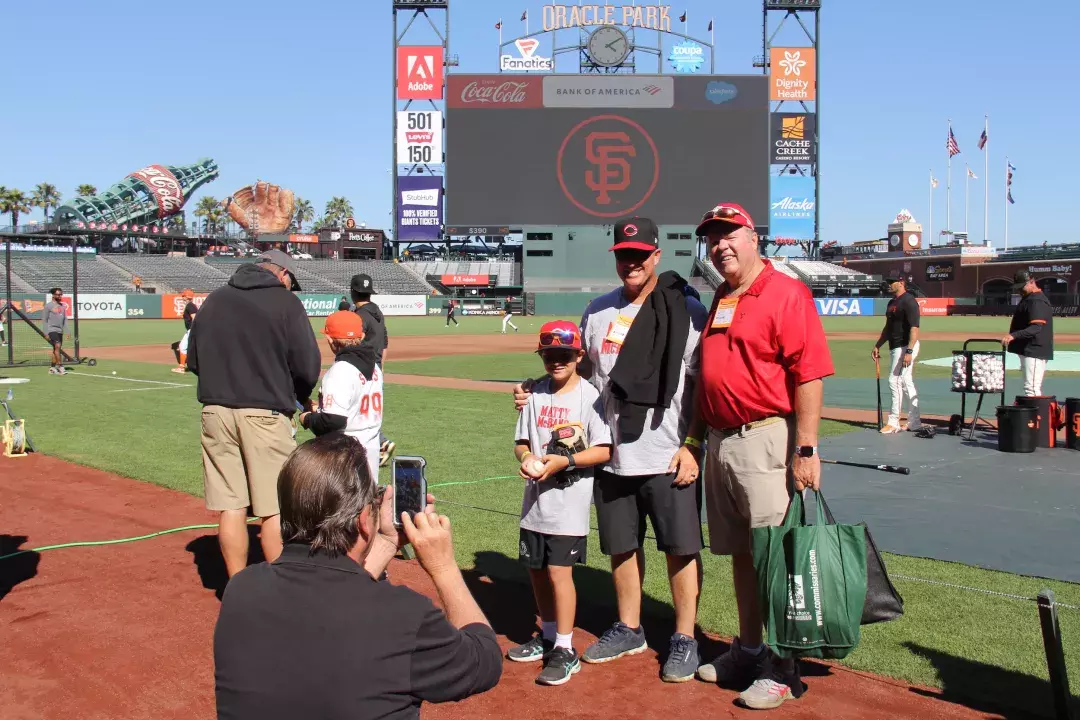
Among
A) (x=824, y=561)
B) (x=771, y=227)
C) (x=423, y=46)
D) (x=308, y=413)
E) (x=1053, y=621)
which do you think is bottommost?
(x=1053, y=621)

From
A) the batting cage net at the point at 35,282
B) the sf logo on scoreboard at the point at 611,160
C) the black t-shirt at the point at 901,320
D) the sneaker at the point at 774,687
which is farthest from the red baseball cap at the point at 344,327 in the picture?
the sf logo on scoreboard at the point at 611,160

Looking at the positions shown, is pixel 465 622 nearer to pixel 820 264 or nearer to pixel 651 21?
pixel 651 21

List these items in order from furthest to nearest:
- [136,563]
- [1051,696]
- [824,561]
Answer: [136,563]
[1051,696]
[824,561]

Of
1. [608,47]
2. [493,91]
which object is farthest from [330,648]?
[608,47]

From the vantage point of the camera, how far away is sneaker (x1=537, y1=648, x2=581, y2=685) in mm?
4047

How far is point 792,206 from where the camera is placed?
194ft

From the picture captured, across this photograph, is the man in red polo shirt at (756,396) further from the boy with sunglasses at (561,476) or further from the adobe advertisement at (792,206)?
the adobe advertisement at (792,206)

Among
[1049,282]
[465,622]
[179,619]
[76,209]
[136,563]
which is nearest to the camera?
[465,622]

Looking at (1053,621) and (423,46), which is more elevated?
(423,46)

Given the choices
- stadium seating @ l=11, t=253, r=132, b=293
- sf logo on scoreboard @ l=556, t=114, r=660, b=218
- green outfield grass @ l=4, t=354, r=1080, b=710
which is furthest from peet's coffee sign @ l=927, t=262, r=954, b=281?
green outfield grass @ l=4, t=354, r=1080, b=710

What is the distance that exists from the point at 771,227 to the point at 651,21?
50.5 feet

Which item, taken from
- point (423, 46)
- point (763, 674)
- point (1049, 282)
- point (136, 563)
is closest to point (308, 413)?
point (136, 563)

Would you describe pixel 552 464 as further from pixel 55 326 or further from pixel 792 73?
pixel 792 73

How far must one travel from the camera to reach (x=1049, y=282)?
6662 centimetres
